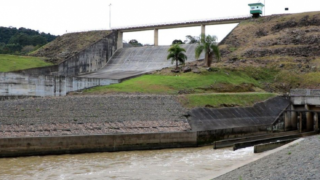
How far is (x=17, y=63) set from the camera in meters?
51.5

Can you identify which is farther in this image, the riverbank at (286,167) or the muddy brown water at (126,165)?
the muddy brown water at (126,165)

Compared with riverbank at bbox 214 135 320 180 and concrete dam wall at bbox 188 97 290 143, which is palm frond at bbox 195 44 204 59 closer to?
concrete dam wall at bbox 188 97 290 143

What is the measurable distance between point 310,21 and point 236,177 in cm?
5451

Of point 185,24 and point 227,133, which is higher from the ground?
point 185,24

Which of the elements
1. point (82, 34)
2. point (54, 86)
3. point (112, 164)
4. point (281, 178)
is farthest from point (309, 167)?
point (82, 34)

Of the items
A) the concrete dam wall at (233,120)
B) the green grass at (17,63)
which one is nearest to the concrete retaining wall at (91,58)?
the green grass at (17,63)

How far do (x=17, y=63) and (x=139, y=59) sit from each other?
2120cm

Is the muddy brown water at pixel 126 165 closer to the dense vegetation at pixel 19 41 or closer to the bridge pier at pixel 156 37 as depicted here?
the bridge pier at pixel 156 37

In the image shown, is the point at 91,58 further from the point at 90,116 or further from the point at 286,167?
the point at 286,167

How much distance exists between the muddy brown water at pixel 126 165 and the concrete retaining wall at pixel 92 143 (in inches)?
26.1

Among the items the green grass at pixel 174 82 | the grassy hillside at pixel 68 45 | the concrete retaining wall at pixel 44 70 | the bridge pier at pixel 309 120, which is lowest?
the bridge pier at pixel 309 120

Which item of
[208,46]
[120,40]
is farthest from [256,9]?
[208,46]

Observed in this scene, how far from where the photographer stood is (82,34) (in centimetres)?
7512

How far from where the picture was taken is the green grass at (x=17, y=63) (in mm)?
48531
